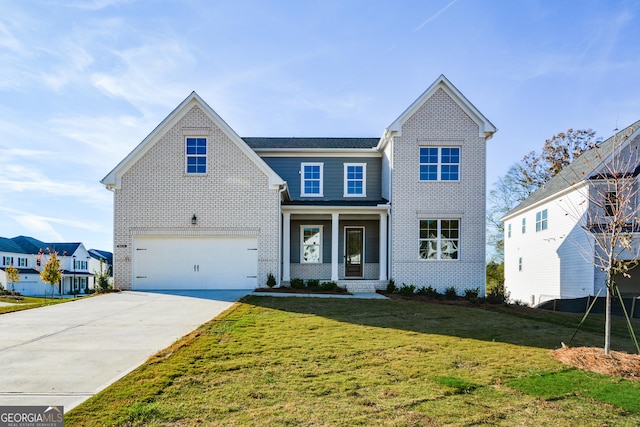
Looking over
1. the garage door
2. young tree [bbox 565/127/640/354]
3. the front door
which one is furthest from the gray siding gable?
young tree [bbox 565/127/640/354]

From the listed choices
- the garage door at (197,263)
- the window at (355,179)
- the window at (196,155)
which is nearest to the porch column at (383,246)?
the window at (355,179)

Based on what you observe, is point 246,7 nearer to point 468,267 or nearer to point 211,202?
point 211,202

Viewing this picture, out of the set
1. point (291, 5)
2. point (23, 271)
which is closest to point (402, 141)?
point (291, 5)

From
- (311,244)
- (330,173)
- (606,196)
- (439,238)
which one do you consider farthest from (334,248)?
(606,196)

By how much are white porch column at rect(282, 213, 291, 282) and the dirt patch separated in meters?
11.8

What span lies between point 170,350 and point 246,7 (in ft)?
31.3

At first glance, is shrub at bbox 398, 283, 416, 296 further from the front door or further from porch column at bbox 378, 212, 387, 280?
the front door

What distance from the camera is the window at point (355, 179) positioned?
63.8 feet

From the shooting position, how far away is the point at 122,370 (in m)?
5.79

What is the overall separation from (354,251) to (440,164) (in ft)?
18.1

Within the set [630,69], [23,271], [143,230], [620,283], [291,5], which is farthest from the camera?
[23,271]

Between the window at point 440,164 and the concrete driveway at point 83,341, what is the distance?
9.59 meters

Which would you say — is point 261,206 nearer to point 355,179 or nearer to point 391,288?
point 355,179

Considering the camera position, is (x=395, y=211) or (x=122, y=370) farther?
(x=395, y=211)
